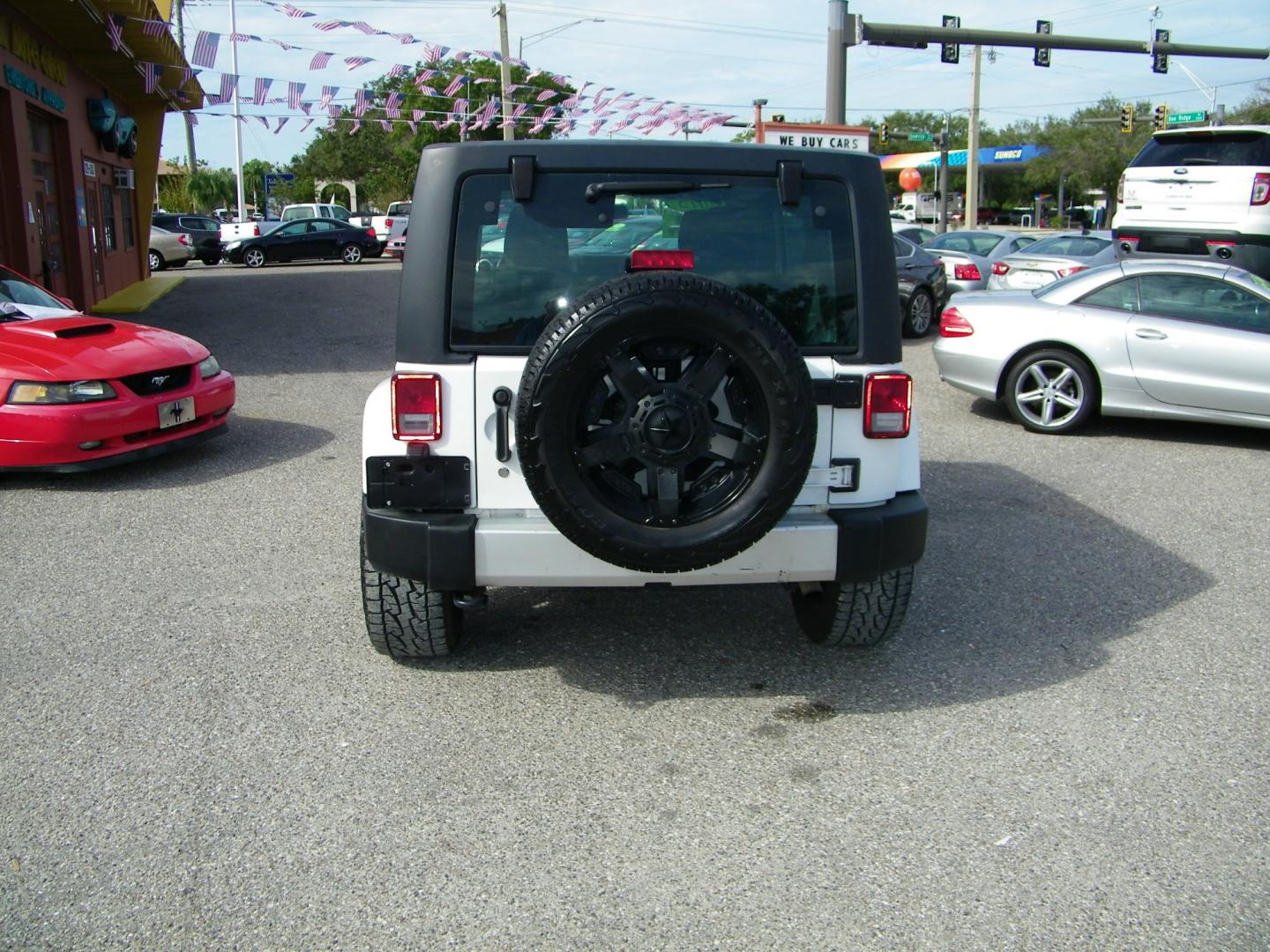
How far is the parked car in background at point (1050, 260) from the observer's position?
14305 millimetres

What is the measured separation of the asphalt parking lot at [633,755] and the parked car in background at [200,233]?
30.5m

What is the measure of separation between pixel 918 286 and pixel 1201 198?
363cm

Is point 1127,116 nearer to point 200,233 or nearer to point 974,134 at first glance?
point 974,134

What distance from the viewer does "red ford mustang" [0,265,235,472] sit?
271 inches

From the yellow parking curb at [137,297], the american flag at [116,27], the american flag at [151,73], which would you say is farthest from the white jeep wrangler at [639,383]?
the american flag at [151,73]

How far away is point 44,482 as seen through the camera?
24.0ft

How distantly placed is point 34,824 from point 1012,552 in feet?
15.3

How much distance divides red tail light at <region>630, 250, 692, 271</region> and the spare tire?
25 centimetres

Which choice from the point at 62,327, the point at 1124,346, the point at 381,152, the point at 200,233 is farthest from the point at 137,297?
the point at 381,152

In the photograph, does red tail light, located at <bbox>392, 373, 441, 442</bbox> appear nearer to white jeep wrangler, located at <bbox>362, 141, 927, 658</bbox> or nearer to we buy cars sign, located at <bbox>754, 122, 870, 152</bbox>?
white jeep wrangler, located at <bbox>362, 141, 927, 658</bbox>

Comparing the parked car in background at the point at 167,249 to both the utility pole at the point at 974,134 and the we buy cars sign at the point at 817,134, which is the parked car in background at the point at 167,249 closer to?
the we buy cars sign at the point at 817,134

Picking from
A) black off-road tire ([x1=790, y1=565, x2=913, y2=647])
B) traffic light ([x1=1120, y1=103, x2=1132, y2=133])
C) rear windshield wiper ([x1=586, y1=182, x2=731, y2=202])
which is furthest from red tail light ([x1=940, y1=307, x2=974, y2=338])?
traffic light ([x1=1120, y1=103, x2=1132, y2=133])

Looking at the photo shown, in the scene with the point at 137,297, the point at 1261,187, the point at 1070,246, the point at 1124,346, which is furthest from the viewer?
the point at 137,297

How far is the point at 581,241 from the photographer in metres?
3.84
